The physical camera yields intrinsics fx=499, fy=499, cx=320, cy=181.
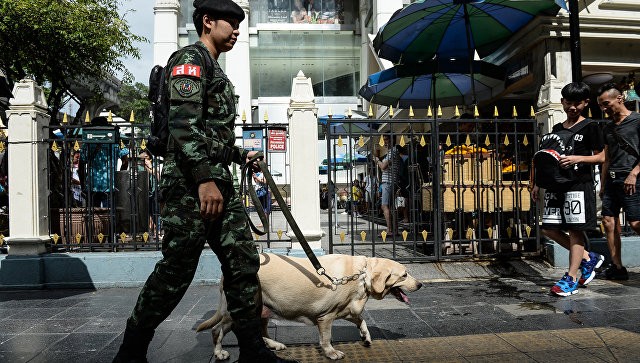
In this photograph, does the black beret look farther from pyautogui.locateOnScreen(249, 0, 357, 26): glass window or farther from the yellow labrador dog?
pyautogui.locateOnScreen(249, 0, 357, 26): glass window

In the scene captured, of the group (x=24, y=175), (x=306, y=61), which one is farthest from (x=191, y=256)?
(x=306, y=61)

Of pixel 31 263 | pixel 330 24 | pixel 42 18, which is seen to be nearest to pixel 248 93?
pixel 330 24

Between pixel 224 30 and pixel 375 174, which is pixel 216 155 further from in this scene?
pixel 375 174

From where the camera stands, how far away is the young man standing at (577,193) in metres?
5.03

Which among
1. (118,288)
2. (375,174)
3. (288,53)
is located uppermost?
(288,53)

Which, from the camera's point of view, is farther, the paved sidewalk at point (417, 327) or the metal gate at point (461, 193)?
the metal gate at point (461, 193)

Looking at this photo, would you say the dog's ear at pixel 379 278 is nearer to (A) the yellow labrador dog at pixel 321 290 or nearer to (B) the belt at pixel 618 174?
(A) the yellow labrador dog at pixel 321 290

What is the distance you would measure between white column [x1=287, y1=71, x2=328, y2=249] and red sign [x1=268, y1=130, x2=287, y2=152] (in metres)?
0.24

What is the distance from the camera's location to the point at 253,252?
2916mm

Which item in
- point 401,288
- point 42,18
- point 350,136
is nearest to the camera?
point 401,288

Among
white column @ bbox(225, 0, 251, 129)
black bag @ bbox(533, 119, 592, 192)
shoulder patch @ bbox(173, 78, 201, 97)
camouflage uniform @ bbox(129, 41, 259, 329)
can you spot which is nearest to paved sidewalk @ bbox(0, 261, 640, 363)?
camouflage uniform @ bbox(129, 41, 259, 329)

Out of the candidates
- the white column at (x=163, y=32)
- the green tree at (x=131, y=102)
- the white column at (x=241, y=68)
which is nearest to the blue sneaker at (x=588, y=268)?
the white column at (x=241, y=68)

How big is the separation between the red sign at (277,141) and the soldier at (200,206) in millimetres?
3575

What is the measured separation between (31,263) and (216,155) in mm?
4468
